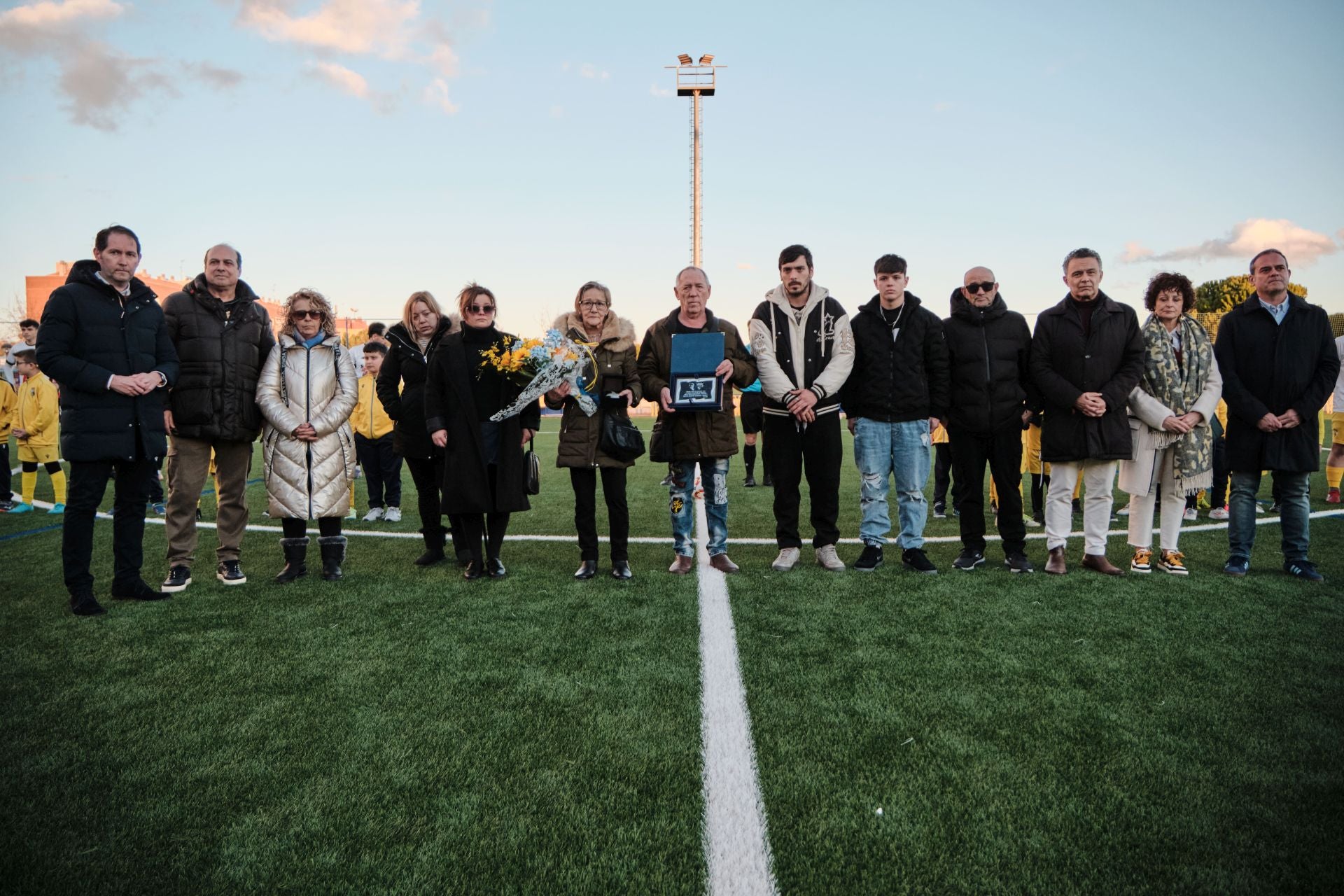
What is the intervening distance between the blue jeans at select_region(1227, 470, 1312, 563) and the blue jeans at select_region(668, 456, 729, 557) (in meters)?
3.38

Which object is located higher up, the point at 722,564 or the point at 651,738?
the point at 722,564

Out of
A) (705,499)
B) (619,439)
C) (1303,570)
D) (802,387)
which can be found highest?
(802,387)

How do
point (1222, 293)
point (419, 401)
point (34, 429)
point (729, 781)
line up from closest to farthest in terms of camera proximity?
point (729, 781)
point (419, 401)
point (34, 429)
point (1222, 293)

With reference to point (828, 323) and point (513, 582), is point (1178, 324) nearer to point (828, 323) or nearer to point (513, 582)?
point (828, 323)

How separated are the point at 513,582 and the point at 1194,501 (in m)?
6.91

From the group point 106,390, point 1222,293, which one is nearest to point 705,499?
point 106,390

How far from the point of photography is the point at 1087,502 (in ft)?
16.9

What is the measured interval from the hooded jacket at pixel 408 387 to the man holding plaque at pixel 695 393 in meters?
1.65

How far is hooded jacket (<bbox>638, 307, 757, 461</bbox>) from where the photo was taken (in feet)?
16.4

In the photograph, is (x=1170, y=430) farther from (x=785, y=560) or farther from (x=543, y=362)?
(x=543, y=362)

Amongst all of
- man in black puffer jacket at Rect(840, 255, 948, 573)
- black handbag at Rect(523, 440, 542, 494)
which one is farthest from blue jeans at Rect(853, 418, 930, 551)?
black handbag at Rect(523, 440, 542, 494)

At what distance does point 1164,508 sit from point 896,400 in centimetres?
202

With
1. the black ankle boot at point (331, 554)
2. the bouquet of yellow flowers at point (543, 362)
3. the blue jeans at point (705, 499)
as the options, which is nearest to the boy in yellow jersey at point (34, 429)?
the black ankle boot at point (331, 554)

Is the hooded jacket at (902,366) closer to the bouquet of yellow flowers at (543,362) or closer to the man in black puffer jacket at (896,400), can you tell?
the man in black puffer jacket at (896,400)
